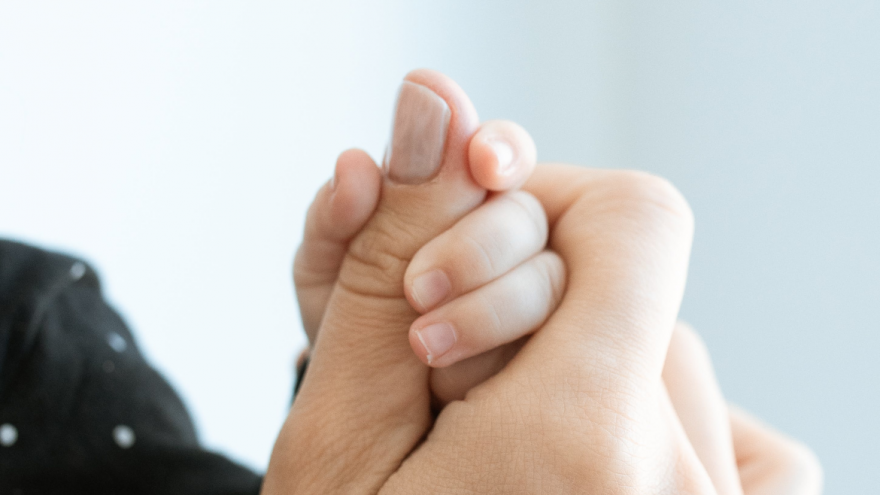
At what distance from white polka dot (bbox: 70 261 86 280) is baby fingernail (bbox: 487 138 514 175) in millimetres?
641

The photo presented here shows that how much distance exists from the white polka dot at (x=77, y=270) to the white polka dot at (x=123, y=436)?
23 centimetres

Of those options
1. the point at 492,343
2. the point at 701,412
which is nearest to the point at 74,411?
the point at 492,343

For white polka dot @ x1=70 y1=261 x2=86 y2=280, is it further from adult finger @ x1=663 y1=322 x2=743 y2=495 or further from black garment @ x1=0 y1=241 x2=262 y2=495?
adult finger @ x1=663 y1=322 x2=743 y2=495

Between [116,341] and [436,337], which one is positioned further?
[116,341]

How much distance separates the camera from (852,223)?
4.37ft

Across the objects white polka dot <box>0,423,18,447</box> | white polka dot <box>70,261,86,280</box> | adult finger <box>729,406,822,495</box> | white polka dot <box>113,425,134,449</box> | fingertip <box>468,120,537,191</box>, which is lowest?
adult finger <box>729,406,822,495</box>

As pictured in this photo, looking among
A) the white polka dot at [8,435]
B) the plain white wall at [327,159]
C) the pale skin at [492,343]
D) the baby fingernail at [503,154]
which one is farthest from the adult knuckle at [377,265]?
the plain white wall at [327,159]

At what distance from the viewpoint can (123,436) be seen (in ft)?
2.52

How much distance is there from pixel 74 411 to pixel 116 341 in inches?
5.6

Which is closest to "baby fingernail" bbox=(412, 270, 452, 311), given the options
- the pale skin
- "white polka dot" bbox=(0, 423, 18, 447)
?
the pale skin

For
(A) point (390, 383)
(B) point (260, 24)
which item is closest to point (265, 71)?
(B) point (260, 24)

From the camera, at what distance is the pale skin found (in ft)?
1.54

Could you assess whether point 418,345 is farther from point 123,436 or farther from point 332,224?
point 123,436

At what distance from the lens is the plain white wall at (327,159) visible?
124 centimetres
